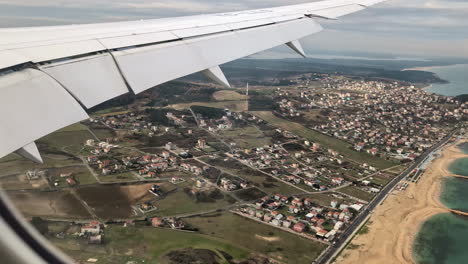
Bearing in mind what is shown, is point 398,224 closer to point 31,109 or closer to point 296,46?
point 296,46

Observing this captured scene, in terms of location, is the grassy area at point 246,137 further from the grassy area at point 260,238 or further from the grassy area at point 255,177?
the grassy area at point 260,238

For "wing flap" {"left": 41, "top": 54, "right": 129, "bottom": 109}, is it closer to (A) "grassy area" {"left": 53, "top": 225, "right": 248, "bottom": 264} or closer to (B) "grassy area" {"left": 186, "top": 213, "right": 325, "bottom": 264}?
(A) "grassy area" {"left": 53, "top": 225, "right": 248, "bottom": 264}

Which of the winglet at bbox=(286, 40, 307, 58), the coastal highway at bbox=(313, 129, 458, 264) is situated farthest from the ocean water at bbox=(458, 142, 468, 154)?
the winglet at bbox=(286, 40, 307, 58)

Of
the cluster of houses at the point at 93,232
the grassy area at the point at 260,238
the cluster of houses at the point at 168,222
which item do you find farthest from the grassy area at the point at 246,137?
the cluster of houses at the point at 93,232

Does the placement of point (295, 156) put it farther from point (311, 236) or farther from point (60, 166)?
point (60, 166)

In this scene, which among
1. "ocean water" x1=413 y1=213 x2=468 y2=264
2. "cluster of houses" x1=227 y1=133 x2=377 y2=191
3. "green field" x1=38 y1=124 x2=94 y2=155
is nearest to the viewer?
"ocean water" x1=413 y1=213 x2=468 y2=264

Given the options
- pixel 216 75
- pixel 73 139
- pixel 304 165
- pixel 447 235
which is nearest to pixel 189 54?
pixel 216 75

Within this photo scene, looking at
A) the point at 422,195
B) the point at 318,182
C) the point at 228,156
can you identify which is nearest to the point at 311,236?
the point at 318,182
